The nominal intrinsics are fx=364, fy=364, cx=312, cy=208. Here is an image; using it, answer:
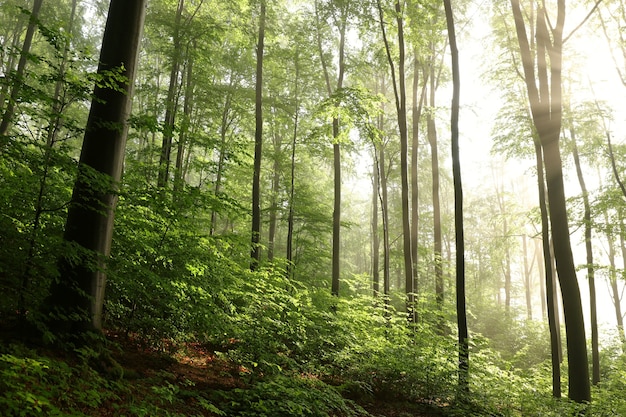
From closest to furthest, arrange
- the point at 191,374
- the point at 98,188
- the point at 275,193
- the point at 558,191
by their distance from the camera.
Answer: the point at 98,188
the point at 191,374
the point at 558,191
the point at 275,193

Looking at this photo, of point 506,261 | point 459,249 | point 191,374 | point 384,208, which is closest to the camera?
point 191,374

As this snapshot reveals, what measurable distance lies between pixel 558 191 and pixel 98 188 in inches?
344

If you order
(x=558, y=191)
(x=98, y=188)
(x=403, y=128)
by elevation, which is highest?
(x=403, y=128)

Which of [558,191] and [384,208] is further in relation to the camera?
[384,208]

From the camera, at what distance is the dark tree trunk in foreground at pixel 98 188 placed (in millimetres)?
3768

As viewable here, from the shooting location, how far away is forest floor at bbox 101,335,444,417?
13.7ft

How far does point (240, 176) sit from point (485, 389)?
12.6m

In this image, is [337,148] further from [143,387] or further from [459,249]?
[143,387]

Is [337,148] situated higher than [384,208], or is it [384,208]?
[337,148]

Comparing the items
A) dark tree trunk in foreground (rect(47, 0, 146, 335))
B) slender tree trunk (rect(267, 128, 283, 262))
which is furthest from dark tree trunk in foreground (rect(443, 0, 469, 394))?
slender tree trunk (rect(267, 128, 283, 262))

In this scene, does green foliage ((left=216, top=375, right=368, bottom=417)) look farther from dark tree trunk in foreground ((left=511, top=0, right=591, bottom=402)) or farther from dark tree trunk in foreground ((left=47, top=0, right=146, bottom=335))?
dark tree trunk in foreground ((left=511, top=0, right=591, bottom=402))

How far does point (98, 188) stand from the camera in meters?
3.62

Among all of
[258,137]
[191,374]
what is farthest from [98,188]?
[258,137]

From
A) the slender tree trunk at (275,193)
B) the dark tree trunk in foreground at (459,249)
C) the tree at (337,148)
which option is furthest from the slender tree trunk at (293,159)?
the dark tree trunk in foreground at (459,249)
